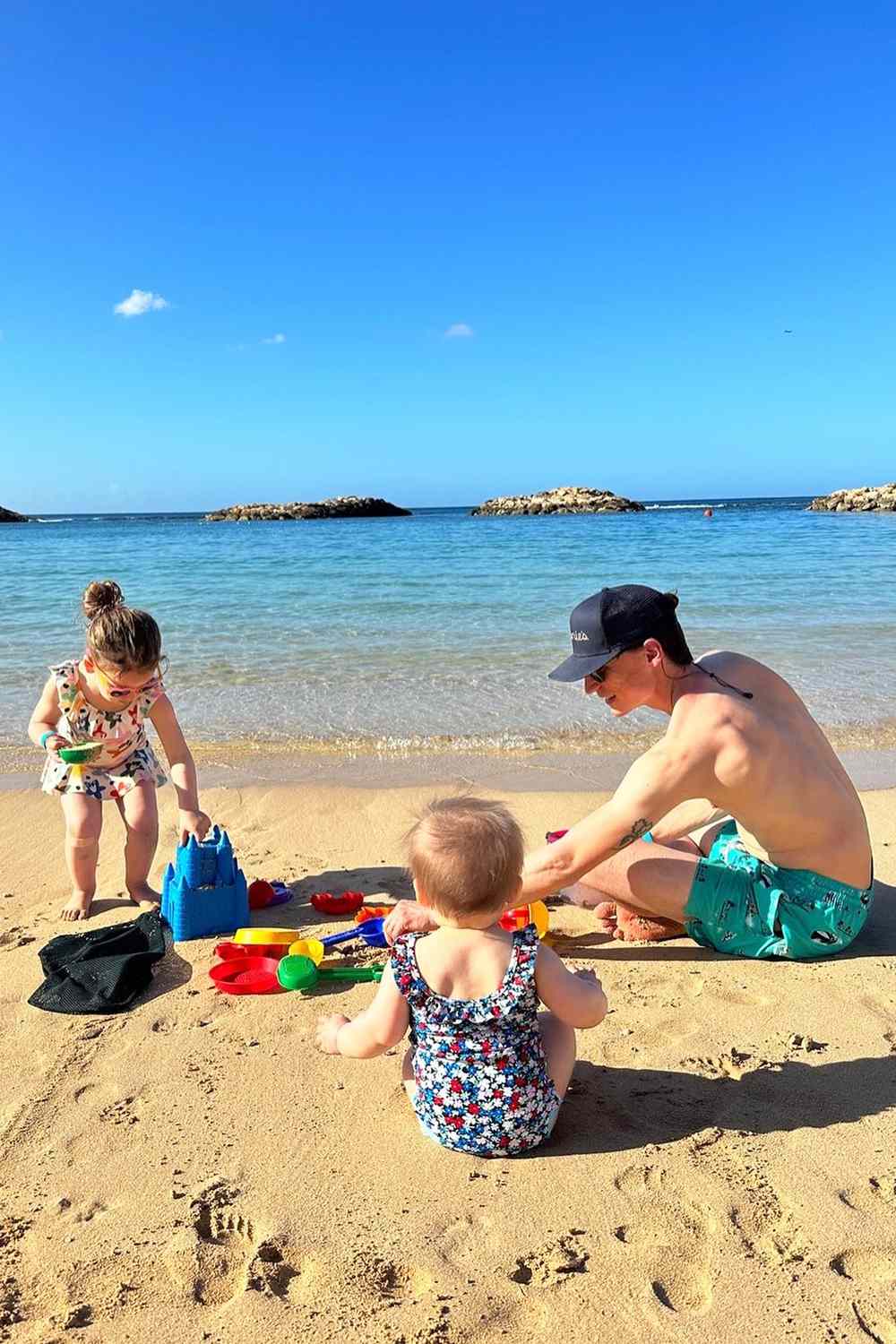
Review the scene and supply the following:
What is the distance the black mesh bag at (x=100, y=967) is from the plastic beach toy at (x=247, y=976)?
258 mm

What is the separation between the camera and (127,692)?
427 centimetres

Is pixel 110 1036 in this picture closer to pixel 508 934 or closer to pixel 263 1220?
pixel 263 1220

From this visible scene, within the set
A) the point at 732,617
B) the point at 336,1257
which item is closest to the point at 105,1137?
the point at 336,1257

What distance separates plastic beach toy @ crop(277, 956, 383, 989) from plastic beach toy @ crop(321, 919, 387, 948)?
0.88 ft

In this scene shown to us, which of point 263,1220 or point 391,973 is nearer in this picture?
A: point 263,1220

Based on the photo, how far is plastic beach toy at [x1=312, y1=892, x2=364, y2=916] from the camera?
13.2 ft

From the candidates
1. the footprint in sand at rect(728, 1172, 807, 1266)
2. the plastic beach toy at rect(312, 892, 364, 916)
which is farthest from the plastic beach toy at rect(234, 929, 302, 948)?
the footprint in sand at rect(728, 1172, 807, 1266)

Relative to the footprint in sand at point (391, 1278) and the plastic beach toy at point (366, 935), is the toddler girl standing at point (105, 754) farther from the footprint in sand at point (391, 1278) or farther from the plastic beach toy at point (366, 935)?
the footprint in sand at point (391, 1278)

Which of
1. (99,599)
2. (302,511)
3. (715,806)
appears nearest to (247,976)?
(715,806)

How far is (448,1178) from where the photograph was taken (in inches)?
94.0

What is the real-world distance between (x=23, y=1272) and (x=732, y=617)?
11.2 m

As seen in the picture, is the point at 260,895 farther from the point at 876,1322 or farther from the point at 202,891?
the point at 876,1322

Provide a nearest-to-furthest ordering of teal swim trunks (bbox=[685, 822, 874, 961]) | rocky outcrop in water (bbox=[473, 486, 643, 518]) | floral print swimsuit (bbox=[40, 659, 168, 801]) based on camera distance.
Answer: teal swim trunks (bbox=[685, 822, 874, 961]), floral print swimsuit (bbox=[40, 659, 168, 801]), rocky outcrop in water (bbox=[473, 486, 643, 518])

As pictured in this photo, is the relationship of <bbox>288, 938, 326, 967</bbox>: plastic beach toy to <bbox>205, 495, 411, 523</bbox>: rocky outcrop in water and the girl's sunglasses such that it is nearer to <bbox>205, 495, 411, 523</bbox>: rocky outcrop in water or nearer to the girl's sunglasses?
the girl's sunglasses
